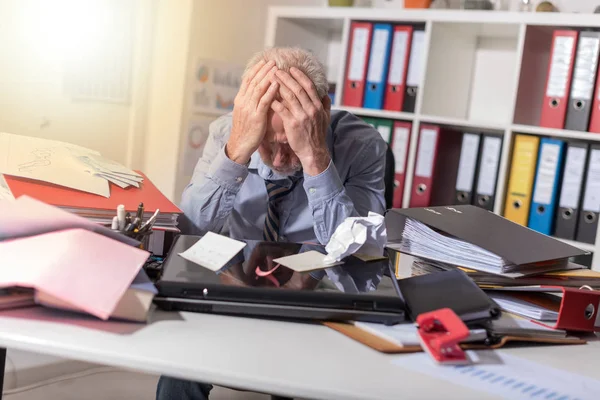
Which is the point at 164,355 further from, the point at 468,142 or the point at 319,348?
the point at 468,142

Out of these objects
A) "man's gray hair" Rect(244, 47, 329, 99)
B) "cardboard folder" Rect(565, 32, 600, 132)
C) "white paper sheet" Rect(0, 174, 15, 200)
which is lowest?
"white paper sheet" Rect(0, 174, 15, 200)

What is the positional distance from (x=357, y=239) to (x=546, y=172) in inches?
60.4

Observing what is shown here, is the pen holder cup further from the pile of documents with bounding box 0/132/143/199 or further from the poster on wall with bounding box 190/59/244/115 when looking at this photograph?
the poster on wall with bounding box 190/59/244/115

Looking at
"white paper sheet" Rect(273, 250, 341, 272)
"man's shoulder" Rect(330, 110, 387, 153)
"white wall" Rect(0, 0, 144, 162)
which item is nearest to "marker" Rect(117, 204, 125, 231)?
"white paper sheet" Rect(273, 250, 341, 272)

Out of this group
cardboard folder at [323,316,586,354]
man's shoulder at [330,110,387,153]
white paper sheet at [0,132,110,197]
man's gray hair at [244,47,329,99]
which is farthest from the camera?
man's shoulder at [330,110,387,153]

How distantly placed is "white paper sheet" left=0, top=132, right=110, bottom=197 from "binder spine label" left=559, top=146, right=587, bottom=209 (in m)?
1.71

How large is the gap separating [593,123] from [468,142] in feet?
1.36

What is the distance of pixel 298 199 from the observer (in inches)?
63.1

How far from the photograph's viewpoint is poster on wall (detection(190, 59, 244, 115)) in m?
2.63

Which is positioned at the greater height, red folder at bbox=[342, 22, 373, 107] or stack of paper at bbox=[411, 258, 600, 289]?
red folder at bbox=[342, 22, 373, 107]

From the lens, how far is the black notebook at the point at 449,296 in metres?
0.90

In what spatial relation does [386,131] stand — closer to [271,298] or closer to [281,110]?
[281,110]

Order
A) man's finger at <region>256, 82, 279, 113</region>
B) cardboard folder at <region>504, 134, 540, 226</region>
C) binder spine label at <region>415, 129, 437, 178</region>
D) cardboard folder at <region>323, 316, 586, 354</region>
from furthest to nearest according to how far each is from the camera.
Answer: binder spine label at <region>415, 129, 437, 178</region>
cardboard folder at <region>504, 134, 540, 226</region>
man's finger at <region>256, 82, 279, 113</region>
cardboard folder at <region>323, 316, 586, 354</region>

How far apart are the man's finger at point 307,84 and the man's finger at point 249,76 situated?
68 mm
